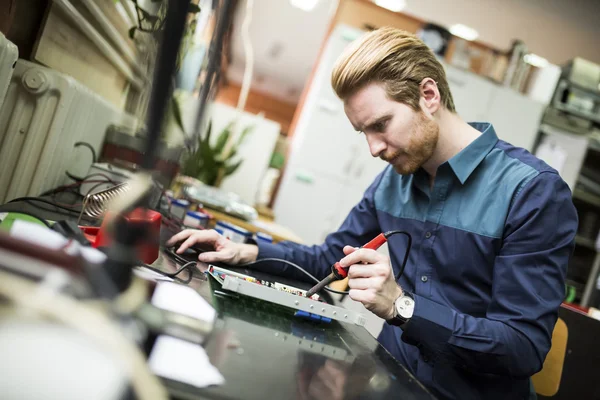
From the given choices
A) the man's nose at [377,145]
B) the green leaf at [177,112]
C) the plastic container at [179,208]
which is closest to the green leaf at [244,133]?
the plastic container at [179,208]

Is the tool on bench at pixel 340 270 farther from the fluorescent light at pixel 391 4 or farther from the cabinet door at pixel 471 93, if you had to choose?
the fluorescent light at pixel 391 4

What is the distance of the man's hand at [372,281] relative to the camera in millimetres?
688

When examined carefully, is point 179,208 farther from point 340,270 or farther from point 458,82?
point 458,82

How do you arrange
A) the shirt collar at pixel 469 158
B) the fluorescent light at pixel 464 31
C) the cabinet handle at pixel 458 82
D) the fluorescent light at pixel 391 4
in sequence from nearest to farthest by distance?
1. the shirt collar at pixel 469 158
2. the cabinet handle at pixel 458 82
3. the fluorescent light at pixel 391 4
4. the fluorescent light at pixel 464 31

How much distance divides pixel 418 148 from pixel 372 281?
0.46 m

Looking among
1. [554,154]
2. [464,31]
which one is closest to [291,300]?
[554,154]

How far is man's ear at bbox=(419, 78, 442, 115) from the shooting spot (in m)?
1.06

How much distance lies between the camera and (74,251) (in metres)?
0.36

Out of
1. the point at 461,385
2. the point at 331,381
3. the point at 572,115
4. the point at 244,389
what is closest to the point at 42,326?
the point at 244,389

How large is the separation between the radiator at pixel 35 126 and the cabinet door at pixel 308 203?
2130 millimetres

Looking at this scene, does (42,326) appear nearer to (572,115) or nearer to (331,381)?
(331,381)

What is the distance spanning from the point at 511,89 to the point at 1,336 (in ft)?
12.4

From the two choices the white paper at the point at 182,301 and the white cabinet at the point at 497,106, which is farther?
the white cabinet at the point at 497,106

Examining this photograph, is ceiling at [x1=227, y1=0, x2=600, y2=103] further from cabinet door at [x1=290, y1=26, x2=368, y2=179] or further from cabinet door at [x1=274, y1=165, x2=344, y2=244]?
cabinet door at [x1=274, y1=165, x2=344, y2=244]
